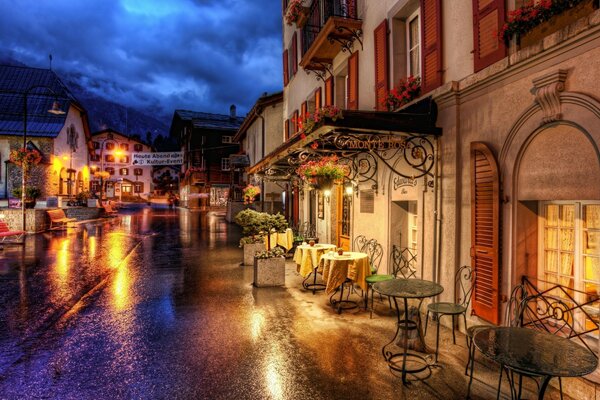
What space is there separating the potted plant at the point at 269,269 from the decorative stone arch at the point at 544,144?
4953mm

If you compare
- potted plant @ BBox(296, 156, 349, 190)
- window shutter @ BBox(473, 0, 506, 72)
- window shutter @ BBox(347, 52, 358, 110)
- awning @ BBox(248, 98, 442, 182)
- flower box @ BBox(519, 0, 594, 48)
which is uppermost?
window shutter @ BBox(347, 52, 358, 110)

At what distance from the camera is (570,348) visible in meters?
3.06

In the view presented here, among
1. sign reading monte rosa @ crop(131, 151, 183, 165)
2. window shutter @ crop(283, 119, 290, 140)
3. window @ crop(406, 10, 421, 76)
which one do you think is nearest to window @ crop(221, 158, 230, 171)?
sign reading monte rosa @ crop(131, 151, 183, 165)

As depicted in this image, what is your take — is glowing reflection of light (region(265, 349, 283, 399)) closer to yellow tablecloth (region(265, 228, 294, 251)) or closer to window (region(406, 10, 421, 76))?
window (region(406, 10, 421, 76))

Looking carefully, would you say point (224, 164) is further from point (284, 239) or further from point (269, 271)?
point (269, 271)

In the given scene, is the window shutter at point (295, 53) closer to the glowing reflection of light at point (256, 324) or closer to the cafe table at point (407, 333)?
the glowing reflection of light at point (256, 324)

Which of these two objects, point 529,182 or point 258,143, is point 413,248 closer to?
point 529,182

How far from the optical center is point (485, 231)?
5.33m

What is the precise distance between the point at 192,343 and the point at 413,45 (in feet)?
23.4

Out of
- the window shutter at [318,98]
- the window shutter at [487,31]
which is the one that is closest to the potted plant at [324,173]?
the window shutter at [487,31]

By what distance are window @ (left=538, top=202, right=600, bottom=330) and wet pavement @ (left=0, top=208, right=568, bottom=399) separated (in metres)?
1.46

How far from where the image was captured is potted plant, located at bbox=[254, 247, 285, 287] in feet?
28.1

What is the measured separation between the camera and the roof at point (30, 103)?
28.6 meters

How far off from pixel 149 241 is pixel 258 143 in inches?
435
